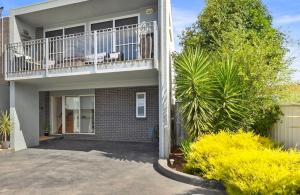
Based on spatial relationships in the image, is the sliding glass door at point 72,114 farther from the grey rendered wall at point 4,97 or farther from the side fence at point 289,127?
the side fence at point 289,127

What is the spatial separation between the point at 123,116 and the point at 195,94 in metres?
6.73

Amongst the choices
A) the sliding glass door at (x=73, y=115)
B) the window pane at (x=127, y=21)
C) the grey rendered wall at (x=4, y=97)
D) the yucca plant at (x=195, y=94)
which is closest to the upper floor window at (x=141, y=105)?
the sliding glass door at (x=73, y=115)

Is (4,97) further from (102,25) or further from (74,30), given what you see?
(102,25)

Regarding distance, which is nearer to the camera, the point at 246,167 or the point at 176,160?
the point at 246,167

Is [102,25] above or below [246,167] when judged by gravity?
above

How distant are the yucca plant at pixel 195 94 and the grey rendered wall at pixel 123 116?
509 cm

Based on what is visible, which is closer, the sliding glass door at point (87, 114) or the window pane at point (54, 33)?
the window pane at point (54, 33)

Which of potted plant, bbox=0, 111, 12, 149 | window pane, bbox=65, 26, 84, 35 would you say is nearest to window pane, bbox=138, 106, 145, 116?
window pane, bbox=65, 26, 84, 35

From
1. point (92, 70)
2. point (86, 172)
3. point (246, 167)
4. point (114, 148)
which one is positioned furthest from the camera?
point (114, 148)

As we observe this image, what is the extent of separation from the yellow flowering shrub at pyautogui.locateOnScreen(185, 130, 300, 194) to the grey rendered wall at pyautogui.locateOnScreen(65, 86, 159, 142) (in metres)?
6.85

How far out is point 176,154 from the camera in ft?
33.2

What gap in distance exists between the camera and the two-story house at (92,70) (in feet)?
34.0

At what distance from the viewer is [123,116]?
49.9 feet

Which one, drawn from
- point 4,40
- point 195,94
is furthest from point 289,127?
point 4,40
